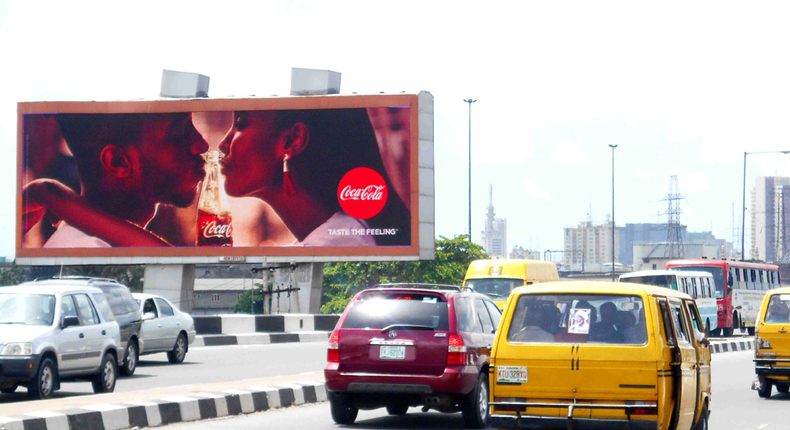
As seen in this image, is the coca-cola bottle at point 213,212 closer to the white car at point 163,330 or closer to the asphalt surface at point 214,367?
the asphalt surface at point 214,367

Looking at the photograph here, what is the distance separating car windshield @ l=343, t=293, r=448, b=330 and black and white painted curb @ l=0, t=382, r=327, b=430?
7.10ft

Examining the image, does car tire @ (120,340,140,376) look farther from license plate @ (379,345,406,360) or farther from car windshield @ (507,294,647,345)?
car windshield @ (507,294,647,345)

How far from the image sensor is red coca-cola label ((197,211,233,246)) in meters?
44.3

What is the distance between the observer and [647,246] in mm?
130125

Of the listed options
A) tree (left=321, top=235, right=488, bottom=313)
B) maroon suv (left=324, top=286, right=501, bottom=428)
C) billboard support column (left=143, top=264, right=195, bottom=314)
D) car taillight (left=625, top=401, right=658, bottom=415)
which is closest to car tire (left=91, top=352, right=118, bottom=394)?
maroon suv (left=324, top=286, right=501, bottom=428)

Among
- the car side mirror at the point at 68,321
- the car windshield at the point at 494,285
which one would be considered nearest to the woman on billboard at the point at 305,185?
the car windshield at the point at 494,285

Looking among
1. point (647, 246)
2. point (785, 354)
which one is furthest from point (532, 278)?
point (647, 246)

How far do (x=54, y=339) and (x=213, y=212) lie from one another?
29.7 meters

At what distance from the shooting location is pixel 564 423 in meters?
9.00

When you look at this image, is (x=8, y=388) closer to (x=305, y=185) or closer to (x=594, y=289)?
(x=594, y=289)

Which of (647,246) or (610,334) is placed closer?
(610,334)

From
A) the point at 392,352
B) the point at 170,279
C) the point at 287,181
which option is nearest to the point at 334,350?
the point at 392,352

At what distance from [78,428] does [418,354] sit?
3.58m

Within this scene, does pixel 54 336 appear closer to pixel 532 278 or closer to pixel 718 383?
pixel 718 383
